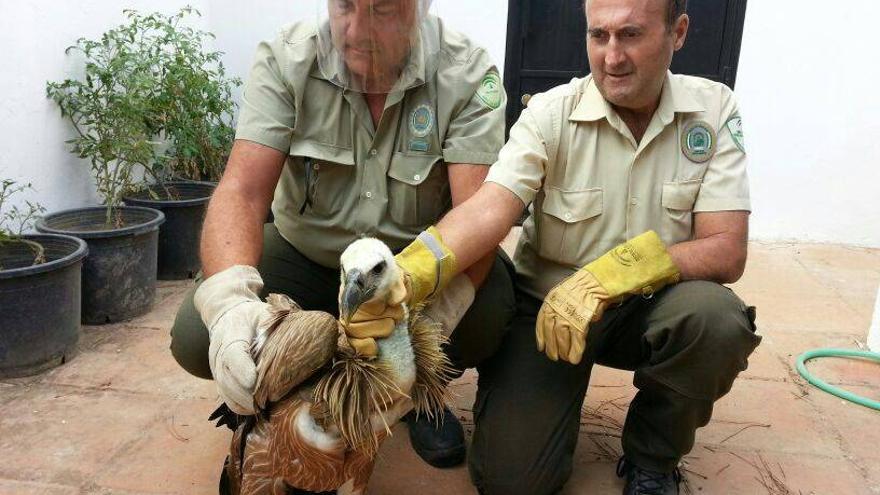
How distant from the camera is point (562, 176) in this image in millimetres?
2586

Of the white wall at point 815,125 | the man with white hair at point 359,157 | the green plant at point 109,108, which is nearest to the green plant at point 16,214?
the green plant at point 109,108

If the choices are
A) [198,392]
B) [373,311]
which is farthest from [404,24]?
[198,392]

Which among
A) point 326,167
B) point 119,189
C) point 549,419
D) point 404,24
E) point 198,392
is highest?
point 404,24

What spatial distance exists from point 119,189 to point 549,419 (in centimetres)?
296

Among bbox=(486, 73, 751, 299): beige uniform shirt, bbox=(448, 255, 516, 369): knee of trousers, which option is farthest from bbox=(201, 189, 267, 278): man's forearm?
bbox=(486, 73, 751, 299): beige uniform shirt

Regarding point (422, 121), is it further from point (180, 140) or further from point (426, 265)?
point (180, 140)

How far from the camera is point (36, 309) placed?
10.7 ft

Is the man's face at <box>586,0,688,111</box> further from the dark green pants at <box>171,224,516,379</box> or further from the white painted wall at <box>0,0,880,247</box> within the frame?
the white painted wall at <box>0,0,880,247</box>

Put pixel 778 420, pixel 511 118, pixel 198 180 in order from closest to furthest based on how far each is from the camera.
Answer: pixel 778 420 → pixel 198 180 → pixel 511 118

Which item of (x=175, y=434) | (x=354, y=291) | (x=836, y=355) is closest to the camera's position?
(x=354, y=291)

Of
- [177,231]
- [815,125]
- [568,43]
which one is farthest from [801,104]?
[177,231]

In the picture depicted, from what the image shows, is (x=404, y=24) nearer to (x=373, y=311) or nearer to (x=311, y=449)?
(x=373, y=311)

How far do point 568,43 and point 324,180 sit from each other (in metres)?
3.39

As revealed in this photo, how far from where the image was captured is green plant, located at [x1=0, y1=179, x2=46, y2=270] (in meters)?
3.51
